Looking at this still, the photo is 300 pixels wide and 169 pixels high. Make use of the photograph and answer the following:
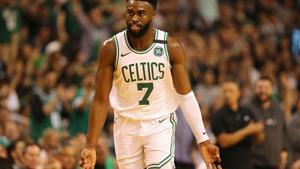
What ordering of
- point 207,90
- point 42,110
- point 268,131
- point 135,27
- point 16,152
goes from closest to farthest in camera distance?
1. point 135,27
2. point 16,152
3. point 268,131
4. point 42,110
5. point 207,90

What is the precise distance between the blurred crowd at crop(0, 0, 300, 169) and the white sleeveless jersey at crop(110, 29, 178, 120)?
271cm

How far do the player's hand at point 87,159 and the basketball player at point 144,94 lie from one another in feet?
0.28

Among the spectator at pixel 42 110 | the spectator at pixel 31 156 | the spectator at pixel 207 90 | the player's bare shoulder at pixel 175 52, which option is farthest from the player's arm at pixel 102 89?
the spectator at pixel 207 90

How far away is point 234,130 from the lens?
11.3 meters

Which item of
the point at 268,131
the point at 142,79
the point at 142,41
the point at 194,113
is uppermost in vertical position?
the point at 142,41

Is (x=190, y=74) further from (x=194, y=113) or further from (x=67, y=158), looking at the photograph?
(x=194, y=113)

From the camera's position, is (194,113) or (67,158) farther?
(67,158)

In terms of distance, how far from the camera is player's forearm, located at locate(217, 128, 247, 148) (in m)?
11.2

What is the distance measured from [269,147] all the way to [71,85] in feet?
14.2

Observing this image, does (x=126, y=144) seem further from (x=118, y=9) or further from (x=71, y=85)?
(x=118, y=9)

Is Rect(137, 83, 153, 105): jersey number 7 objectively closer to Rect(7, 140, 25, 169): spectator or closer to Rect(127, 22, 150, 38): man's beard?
Rect(127, 22, 150, 38): man's beard

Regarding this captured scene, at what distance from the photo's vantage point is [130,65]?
25.9ft

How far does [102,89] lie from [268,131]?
15.2 feet

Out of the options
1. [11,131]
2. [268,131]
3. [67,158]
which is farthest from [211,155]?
[11,131]
